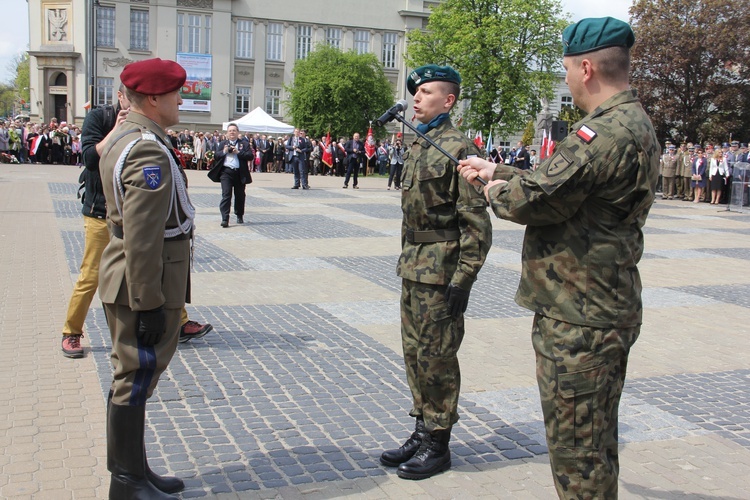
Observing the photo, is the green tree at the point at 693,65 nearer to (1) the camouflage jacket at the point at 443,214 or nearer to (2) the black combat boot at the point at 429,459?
(1) the camouflage jacket at the point at 443,214

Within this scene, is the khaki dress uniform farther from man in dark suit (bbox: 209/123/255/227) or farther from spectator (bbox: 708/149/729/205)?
spectator (bbox: 708/149/729/205)

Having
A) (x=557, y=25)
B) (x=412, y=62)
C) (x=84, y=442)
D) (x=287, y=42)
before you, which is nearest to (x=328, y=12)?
(x=287, y=42)

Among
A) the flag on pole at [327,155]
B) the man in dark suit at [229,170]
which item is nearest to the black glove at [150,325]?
the man in dark suit at [229,170]

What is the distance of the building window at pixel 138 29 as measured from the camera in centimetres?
5234

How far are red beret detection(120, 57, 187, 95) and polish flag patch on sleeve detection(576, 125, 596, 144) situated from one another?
192cm

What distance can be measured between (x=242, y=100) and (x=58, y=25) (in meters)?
13.6

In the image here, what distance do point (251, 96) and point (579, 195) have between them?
54.6m

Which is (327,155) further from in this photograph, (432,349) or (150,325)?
(150,325)

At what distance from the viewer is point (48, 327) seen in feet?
22.6

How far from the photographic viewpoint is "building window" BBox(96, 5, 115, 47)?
170ft

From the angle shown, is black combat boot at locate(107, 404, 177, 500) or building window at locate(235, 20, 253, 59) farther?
building window at locate(235, 20, 253, 59)

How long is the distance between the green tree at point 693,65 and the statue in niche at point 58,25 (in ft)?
125

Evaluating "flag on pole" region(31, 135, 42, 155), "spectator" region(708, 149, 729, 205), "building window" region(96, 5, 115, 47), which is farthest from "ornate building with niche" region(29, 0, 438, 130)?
"spectator" region(708, 149, 729, 205)

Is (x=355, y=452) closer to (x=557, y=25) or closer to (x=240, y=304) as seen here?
(x=240, y=304)
